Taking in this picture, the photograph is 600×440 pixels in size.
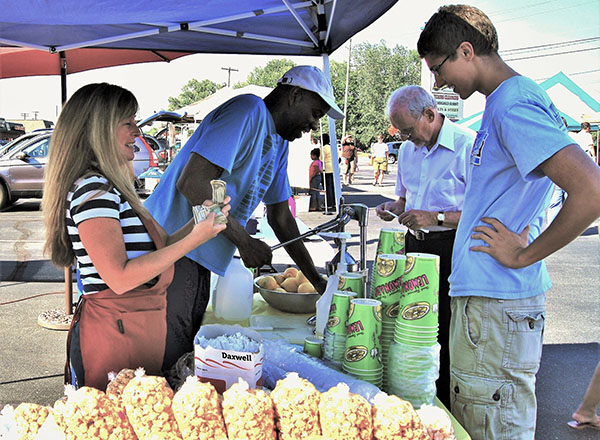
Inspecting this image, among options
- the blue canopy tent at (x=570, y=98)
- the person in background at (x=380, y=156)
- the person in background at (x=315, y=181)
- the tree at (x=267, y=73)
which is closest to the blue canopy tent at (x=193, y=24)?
the person in background at (x=315, y=181)

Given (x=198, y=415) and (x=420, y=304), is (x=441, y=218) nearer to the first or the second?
(x=420, y=304)

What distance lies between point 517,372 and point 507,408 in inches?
4.0

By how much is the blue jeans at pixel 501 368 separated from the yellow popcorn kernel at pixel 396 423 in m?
0.43

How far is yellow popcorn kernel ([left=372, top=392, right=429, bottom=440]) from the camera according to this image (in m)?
1.02

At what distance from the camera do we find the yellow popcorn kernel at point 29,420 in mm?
1040

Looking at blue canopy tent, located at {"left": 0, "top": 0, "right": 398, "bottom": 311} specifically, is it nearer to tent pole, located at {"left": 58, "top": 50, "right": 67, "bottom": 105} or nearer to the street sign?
tent pole, located at {"left": 58, "top": 50, "right": 67, "bottom": 105}

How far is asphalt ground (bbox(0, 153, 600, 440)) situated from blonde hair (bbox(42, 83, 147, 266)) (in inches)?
85.5

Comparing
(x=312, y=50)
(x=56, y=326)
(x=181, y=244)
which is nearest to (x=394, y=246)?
(x=181, y=244)

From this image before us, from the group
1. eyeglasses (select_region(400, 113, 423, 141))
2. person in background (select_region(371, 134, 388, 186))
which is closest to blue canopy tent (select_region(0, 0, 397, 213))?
eyeglasses (select_region(400, 113, 423, 141))

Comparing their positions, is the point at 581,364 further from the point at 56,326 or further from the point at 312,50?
the point at 56,326

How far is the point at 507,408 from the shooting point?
4.55 ft

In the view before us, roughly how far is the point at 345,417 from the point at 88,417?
0.51 m

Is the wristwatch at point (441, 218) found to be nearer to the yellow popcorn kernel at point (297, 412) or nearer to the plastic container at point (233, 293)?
the plastic container at point (233, 293)

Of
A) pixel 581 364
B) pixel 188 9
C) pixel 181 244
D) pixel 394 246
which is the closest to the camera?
pixel 181 244
